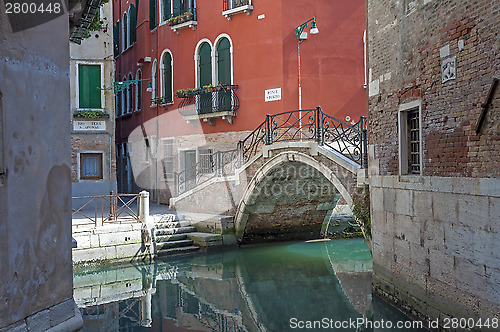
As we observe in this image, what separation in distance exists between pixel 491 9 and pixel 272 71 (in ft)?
29.0

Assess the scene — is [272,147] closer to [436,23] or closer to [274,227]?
[274,227]

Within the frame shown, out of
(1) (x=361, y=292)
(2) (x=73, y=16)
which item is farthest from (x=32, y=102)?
(1) (x=361, y=292)

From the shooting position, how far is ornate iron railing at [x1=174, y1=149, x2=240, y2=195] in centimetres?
1472

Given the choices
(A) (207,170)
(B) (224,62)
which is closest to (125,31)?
(B) (224,62)

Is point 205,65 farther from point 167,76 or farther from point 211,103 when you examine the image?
point 167,76

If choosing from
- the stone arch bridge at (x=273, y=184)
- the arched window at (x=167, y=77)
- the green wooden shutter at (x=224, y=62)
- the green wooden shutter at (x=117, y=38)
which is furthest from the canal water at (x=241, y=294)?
the green wooden shutter at (x=117, y=38)

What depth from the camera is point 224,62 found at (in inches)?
610

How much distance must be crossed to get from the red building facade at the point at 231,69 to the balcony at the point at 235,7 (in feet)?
0.09

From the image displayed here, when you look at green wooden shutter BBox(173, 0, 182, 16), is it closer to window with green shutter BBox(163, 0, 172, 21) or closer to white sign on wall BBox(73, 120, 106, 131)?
window with green shutter BBox(163, 0, 172, 21)

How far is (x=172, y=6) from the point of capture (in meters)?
17.0

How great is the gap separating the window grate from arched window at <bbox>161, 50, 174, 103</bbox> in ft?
35.1

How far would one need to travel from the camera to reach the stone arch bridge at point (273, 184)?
12594mm

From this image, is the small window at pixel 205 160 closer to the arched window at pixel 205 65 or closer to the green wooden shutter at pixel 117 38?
the arched window at pixel 205 65

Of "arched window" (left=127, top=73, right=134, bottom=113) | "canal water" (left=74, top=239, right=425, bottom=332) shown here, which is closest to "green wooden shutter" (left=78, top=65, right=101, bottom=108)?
"canal water" (left=74, top=239, right=425, bottom=332)
